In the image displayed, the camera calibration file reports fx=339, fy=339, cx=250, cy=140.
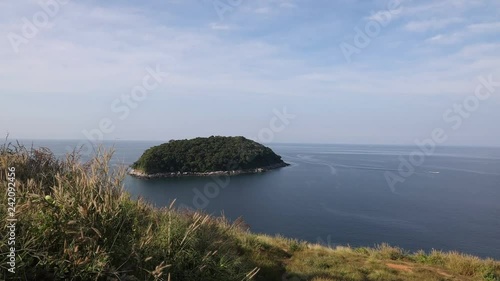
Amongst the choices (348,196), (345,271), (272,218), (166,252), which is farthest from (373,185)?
(166,252)

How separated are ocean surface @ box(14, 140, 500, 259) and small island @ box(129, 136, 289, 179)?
6757 millimetres

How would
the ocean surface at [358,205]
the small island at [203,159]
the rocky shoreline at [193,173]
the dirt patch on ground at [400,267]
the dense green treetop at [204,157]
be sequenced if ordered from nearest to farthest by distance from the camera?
the dirt patch on ground at [400,267] < the ocean surface at [358,205] < the rocky shoreline at [193,173] < the small island at [203,159] < the dense green treetop at [204,157]

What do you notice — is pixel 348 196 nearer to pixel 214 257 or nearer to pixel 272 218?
pixel 272 218

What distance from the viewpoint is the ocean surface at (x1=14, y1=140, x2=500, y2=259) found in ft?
153

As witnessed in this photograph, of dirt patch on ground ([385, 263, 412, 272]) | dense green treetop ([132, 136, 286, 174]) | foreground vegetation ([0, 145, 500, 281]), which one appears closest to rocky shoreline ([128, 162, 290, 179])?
dense green treetop ([132, 136, 286, 174])

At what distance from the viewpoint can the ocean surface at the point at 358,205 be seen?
4675cm

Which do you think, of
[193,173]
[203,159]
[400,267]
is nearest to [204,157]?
[203,159]

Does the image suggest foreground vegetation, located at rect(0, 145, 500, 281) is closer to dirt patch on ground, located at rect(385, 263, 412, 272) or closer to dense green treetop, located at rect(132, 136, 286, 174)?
dirt patch on ground, located at rect(385, 263, 412, 272)

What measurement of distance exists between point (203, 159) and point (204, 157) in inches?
43.8

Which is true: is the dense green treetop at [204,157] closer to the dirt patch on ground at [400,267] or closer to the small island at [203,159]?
the small island at [203,159]

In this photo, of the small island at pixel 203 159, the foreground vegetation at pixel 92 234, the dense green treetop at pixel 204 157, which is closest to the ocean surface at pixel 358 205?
the small island at pixel 203 159

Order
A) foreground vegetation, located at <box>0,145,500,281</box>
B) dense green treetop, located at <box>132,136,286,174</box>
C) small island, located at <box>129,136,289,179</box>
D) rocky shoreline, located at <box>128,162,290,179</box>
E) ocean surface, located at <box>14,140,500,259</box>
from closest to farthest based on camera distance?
foreground vegetation, located at <box>0,145,500,281</box>
ocean surface, located at <box>14,140,500,259</box>
rocky shoreline, located at <box>128,162,290,179</box>
small island, located at <box>129,136,289,179</box>
dense green treetop, located at <box>132,136,286,174</box>

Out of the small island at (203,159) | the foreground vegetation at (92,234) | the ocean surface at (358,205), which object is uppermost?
the foreground vegetation at (92,234)

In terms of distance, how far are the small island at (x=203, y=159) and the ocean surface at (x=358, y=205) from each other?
6757 millimetres
